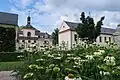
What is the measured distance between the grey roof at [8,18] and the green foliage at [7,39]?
8608 mm

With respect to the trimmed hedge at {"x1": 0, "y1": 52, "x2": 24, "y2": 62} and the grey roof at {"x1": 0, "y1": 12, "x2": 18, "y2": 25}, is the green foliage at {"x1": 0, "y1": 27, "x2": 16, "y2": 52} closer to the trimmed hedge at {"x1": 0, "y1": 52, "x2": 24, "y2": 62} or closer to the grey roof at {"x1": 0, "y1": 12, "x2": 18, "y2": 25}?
the trimmed hedge at {"x1": 0, "y1": 52, "x2": 24, "y2": 62}

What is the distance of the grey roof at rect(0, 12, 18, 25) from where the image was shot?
37675 millimetres

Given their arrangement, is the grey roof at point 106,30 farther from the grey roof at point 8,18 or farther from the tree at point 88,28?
the grey roof at point 8,18

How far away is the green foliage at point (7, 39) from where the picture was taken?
28.0m

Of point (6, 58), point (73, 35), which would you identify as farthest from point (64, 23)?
point (6, 58)

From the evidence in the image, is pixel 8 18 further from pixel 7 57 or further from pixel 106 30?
pixel 106 30

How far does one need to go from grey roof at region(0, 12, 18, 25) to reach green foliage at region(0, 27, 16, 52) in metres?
8.61

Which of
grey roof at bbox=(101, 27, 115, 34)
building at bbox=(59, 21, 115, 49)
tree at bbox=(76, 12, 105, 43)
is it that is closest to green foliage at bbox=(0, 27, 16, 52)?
tree at bbox=(76, 12, 105, 43)

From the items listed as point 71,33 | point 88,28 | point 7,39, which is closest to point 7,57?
point 7,39

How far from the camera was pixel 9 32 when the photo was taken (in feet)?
96.5

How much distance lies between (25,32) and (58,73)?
4633 cm

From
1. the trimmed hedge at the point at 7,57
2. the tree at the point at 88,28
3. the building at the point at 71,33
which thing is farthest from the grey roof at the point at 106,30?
the trimmed hedge at the point at 7,57

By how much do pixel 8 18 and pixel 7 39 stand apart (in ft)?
35.0

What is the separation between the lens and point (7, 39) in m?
28.9
